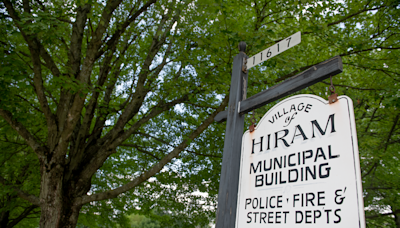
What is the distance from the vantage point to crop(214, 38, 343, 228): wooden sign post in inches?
91.8

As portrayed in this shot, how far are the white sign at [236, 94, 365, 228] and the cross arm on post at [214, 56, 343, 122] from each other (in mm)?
242

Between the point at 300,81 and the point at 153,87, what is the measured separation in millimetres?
5368

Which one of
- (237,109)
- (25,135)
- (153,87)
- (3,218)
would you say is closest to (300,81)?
(237,109)

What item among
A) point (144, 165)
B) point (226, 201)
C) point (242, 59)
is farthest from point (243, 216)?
point (144, 165)

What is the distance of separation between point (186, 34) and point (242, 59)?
11.0ft

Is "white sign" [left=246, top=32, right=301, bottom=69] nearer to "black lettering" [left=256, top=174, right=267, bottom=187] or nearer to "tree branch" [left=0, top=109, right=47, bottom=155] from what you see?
"black lettering" [left=256, top=174, right=267, bottom=187]

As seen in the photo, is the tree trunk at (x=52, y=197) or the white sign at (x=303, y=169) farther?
the tree trunk at (x=52, y=197)

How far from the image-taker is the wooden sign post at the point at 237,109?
91.8 inches

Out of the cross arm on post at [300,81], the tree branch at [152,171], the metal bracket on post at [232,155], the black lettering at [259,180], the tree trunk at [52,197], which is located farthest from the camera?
the tree branch at [152,171]

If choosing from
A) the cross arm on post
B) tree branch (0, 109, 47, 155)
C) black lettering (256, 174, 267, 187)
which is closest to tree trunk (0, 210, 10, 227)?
tree branch (0, 109, 47, 155)

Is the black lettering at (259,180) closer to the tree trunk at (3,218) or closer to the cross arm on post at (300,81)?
the cross arm on post at (300,81)

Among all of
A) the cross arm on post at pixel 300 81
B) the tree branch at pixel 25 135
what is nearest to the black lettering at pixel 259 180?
the cross arm on post at pixel 300 81

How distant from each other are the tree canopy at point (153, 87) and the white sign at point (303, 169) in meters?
2.86

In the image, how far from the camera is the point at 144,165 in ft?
31.0
